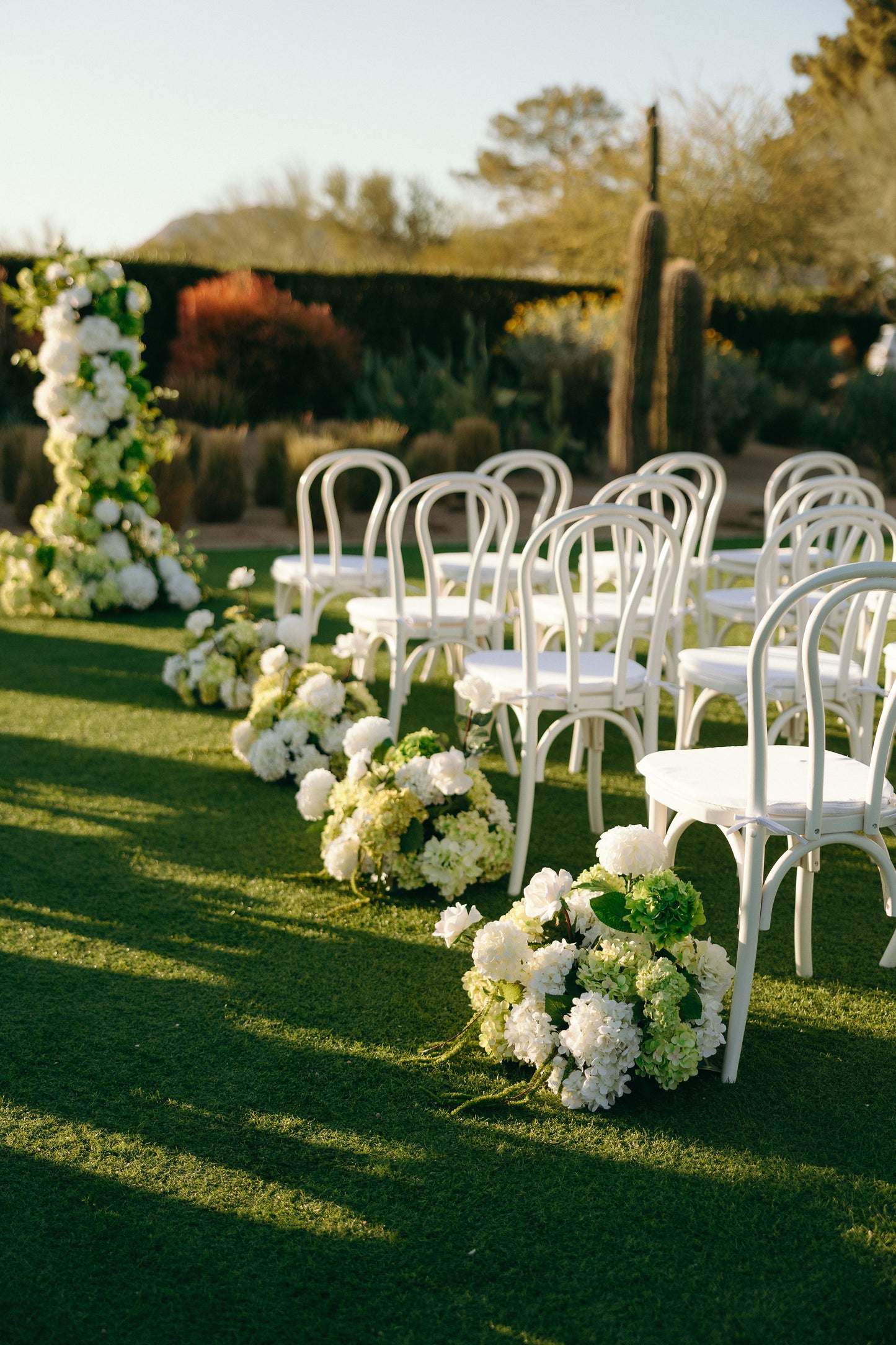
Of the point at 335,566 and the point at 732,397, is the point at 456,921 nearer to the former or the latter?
the point at 335,566

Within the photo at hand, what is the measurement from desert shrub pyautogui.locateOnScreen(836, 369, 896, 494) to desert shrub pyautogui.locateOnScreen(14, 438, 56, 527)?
28.5 ft

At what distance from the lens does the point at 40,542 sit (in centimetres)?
675

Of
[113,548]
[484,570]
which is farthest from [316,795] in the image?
[113,548]

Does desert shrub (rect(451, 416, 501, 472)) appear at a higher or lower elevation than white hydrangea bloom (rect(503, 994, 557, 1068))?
higher

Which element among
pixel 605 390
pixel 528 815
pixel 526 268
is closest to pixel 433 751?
pixel 528 815

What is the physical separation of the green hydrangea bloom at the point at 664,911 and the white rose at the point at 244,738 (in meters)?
2.21

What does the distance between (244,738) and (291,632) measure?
1.67 ft

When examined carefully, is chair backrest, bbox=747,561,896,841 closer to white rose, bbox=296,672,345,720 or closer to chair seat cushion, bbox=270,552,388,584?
white rose, bbox=296,672,345,720

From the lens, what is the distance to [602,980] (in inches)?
85.9

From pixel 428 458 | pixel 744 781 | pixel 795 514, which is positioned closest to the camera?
pixel 744 781

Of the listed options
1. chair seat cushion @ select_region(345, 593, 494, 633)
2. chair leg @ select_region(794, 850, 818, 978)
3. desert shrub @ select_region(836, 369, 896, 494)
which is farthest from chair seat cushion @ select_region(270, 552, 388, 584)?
desert shrub @ select_region(836, 369, 896, 494)

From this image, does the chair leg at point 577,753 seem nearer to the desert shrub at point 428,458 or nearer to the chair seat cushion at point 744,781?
the chair seat cushion at point 744,781

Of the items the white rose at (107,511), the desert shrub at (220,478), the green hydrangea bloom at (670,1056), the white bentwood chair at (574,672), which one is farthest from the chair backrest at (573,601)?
the desert shrub at (220,478)

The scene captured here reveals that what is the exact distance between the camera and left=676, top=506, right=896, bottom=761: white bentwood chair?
10.1 ft
